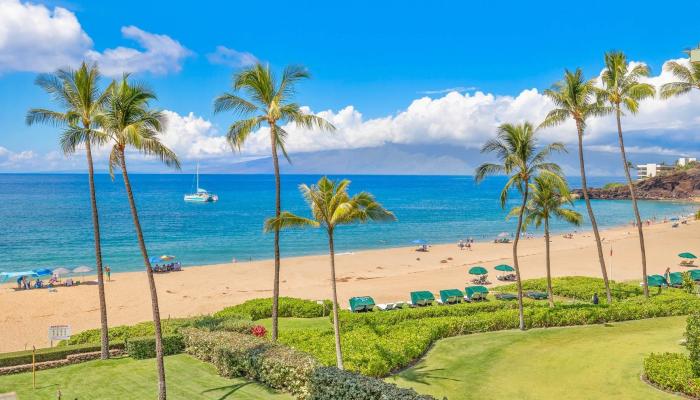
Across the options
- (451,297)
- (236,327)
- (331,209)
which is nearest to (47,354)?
(236,327)

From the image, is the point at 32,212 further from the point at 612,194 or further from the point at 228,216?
the point at 612,194

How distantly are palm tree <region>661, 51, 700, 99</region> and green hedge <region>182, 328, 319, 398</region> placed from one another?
24108 millimetres

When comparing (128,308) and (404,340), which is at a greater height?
(404,340)

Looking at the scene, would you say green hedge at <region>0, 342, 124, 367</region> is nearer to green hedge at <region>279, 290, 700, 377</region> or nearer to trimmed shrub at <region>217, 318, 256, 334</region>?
trimmed shrub at <region>217, 318, 256, 334</region>

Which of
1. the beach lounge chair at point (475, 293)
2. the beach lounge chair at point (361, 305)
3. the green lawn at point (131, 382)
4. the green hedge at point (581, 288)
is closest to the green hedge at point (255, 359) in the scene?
the green lawn at point (131, 382)

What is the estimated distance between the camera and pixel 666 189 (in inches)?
6811

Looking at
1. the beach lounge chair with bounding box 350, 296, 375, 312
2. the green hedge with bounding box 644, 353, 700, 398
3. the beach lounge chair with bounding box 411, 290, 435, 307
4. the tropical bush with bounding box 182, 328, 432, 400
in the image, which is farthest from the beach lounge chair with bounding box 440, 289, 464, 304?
the green hedge with bounding box 644, 353, 700, 398

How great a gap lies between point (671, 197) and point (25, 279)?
190 metres

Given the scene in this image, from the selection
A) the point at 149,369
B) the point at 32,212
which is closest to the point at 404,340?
the point at 149,369

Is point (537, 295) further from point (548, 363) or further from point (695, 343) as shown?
point (695, 343)

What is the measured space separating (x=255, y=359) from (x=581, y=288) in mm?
24105

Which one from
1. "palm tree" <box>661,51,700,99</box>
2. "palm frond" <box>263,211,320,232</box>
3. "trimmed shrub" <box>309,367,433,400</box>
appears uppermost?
"palm tree" <box>661,51,700,99</box>

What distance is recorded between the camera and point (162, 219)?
107750 mm

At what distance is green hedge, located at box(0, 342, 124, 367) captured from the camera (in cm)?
1858
